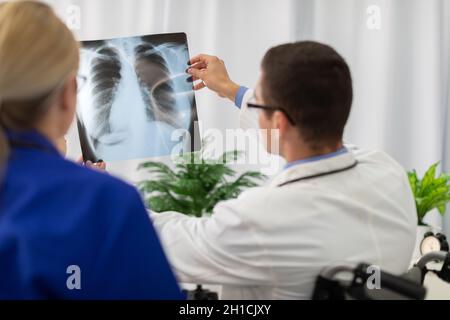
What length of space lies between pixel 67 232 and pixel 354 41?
240cm

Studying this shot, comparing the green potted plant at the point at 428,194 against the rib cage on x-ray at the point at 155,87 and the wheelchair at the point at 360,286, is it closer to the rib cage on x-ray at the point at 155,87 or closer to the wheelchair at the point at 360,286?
the rib cage on x-ray at the point at 155,87

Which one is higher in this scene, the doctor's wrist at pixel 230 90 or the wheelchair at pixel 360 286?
the doctor's wrist at pixel 230 90

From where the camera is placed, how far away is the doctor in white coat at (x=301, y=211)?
1087 millimetres

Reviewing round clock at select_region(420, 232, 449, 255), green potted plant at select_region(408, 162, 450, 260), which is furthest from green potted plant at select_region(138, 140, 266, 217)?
green potted plant at select_region(408, 162, 450, 260)

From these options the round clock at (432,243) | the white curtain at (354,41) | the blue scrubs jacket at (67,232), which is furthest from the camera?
the white curtain at (354,41)

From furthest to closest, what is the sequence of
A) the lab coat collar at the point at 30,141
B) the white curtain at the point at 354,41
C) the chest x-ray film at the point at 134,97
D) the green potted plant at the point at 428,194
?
the white curtain at the point at 354,41 → the green potted plant at the point at 428,194 → the chest x-ray film at the point at 134,97 → the lab coat collar at the point at 30,141

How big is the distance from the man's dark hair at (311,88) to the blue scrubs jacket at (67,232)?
1.63 feet

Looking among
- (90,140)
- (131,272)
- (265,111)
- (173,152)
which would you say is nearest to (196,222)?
(265,111)

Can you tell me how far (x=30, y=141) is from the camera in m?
0.85

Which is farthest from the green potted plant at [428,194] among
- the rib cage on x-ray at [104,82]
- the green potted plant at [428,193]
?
the rib cage on x-ray at [104,82]

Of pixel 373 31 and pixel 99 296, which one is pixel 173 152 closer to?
pixel 99 296
